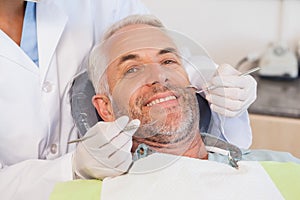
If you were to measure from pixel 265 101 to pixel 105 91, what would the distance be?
873mm

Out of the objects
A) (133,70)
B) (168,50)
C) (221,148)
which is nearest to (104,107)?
(133,70)

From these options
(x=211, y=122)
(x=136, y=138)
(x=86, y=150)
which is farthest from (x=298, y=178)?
(x=86, y=150)

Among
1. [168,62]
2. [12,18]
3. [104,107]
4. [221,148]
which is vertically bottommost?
[221,148]

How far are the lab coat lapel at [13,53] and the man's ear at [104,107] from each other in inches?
7.1

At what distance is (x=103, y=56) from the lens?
1.32 meters

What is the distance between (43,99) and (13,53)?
140 mm

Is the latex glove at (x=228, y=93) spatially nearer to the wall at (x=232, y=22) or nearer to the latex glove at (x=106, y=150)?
the latex glove at (x=106, y=150)

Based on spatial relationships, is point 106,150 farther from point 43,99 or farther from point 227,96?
point 227,96

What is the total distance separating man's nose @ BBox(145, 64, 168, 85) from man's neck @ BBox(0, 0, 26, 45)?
1.14ft

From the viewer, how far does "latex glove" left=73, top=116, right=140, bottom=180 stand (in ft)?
3.63

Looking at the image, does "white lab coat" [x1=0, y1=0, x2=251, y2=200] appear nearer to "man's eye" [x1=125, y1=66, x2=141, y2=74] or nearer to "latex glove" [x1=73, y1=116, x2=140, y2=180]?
"latex glove" [x1=73, y1=116, x2=140, y2=180]

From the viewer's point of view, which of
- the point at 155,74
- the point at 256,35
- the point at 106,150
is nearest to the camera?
the point at 106,150

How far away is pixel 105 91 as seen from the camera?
1294mm

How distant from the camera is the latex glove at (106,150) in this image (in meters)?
1.11
